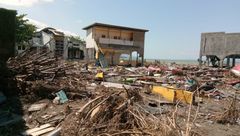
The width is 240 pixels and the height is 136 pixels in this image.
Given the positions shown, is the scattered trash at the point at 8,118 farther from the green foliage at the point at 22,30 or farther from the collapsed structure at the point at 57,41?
the collapsed structure at the point at 57,41

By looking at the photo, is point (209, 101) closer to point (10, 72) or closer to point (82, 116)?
point (82, 116)

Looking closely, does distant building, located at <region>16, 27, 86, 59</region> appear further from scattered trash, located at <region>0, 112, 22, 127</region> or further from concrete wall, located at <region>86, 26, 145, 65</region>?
scattered trash, located at <region>0, 112, 22, 127</region>

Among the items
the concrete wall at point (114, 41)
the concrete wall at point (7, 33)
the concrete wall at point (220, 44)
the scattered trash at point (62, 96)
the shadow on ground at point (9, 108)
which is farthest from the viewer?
the concrete wall at point (114, 41)

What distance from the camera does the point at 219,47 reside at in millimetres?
32500

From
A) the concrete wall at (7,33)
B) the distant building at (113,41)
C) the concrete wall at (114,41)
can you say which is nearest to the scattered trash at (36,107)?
the concrete wall at (7,33)

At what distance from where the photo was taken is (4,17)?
11766 mm

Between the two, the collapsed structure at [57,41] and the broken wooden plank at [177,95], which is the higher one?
the collapsed structure at [57,41]

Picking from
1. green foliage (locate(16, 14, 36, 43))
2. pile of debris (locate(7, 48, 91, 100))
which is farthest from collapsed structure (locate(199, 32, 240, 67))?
Result: pile of debris (locate(7, 48, 91, 100))

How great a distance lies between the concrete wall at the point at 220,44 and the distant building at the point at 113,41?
9.16 m

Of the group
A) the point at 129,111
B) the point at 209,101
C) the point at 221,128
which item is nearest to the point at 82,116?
the point at 129,111

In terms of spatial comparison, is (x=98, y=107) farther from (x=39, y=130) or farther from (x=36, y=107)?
(x=36, y=107)

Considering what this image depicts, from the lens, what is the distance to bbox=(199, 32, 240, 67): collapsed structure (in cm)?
3058

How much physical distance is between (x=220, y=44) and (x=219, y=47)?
408mm

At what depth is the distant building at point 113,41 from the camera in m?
36.2
